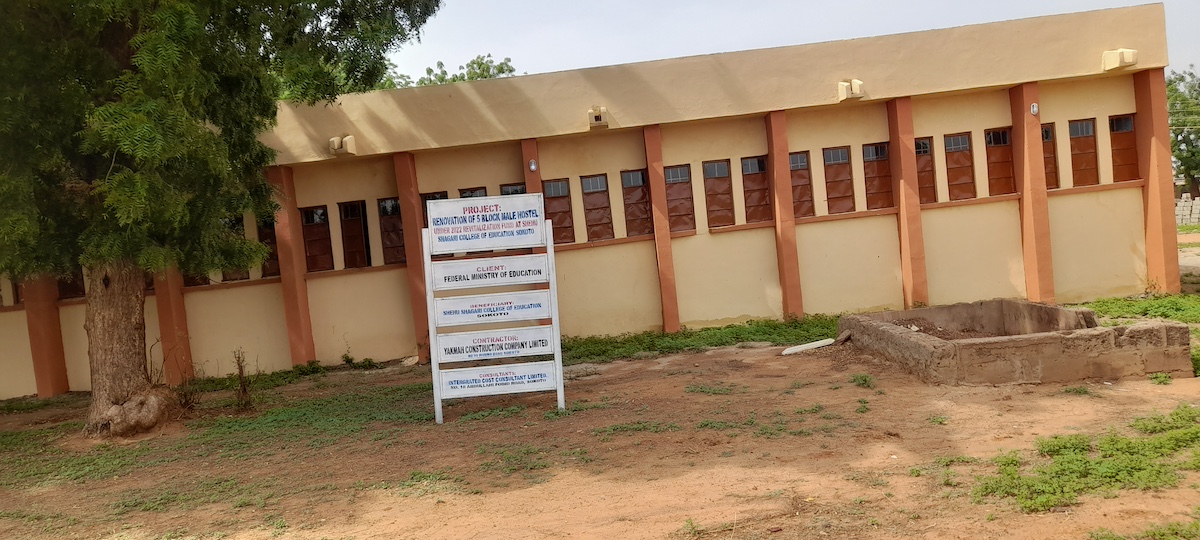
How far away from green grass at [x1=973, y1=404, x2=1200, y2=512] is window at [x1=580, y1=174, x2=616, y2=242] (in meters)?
9.45

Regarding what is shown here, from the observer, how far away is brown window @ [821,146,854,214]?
14.7 metres

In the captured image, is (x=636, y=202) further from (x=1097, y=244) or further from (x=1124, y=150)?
(x=1124, y=150)

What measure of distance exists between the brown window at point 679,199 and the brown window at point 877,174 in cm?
310

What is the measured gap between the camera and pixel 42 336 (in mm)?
14430

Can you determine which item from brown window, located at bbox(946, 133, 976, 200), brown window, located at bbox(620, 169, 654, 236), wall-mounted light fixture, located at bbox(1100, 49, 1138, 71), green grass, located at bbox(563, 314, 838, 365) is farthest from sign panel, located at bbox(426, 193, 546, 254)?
wall-mounted light fixture, located at bbox(1100, 49, 1138, 71)

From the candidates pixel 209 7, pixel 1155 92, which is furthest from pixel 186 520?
pixel 1155 92

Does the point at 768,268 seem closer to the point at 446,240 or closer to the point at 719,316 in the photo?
the point at 719,316

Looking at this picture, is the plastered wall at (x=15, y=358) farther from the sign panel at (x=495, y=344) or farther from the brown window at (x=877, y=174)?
the brown window at (x=877, y=174)

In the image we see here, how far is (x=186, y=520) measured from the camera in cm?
595

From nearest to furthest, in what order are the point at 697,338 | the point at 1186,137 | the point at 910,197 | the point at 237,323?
1. the point at 697,338
2. the point at 910,197
3. the point at 237,323
4. the point at 1186,137

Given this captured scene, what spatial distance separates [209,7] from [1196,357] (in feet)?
34.1

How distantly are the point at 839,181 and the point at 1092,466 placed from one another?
9846mm

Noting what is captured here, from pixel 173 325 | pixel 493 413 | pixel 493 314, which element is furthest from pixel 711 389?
pixel 173 325

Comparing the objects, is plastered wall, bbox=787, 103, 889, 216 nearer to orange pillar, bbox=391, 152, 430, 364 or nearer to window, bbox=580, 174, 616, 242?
window, bbox=580, 174, 616, 242
